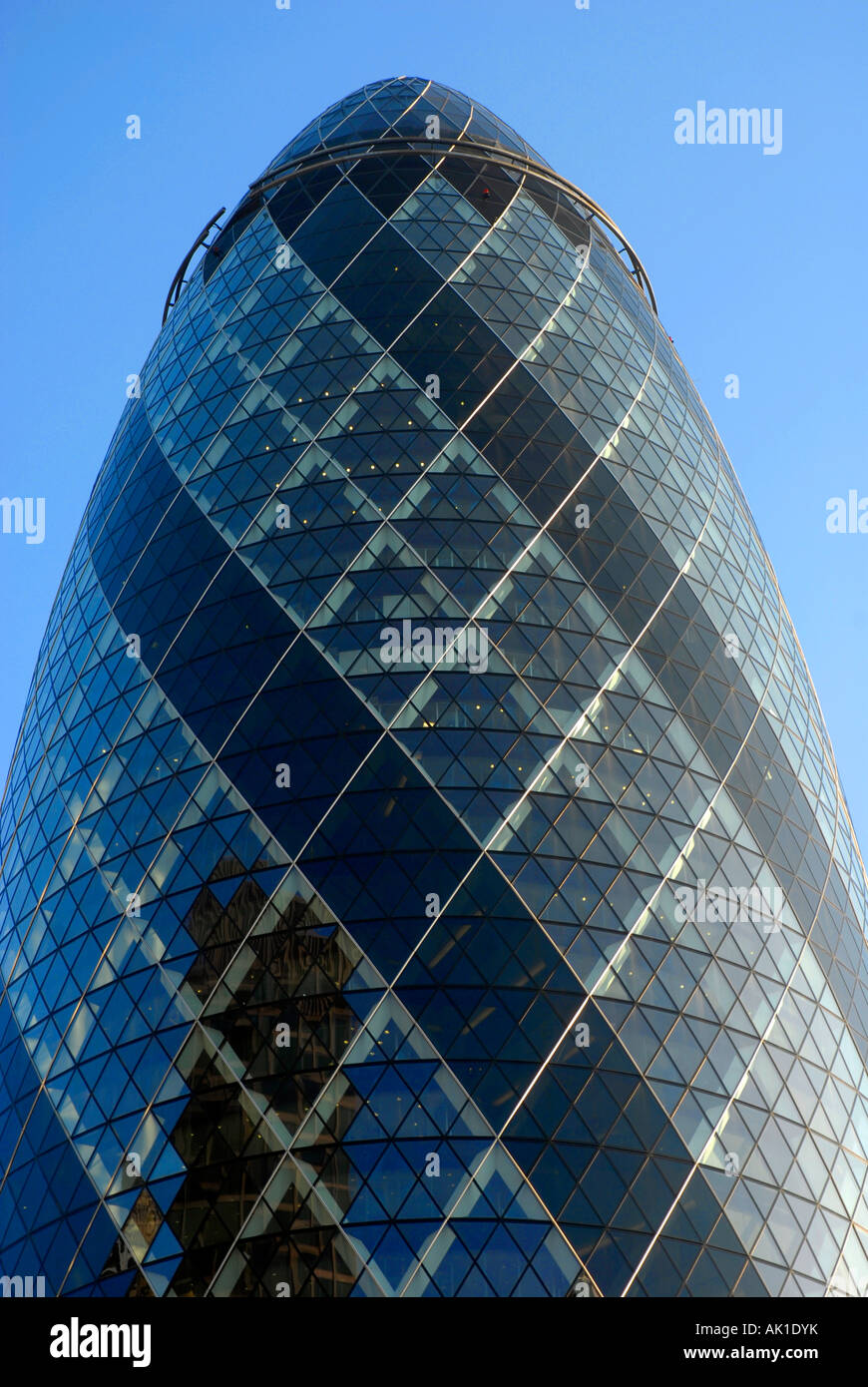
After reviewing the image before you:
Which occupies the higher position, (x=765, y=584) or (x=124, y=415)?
(x=124, y=415)

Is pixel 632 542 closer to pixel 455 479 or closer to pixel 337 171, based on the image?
pixel 455 479

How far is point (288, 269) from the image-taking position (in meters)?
47.9

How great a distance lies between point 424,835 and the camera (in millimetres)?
35031

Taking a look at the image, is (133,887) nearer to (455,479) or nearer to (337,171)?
(455,479)

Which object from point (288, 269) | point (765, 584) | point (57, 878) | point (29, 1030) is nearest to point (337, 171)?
point (288, 269)

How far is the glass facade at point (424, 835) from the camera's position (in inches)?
1257

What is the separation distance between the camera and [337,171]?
50719mm

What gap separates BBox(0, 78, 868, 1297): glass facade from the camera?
31.9 m
